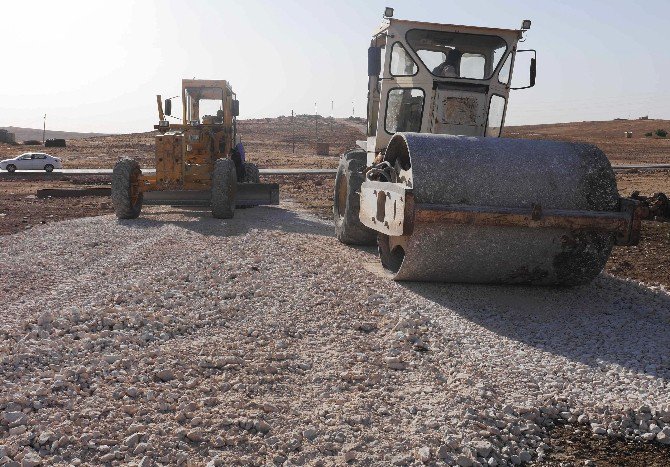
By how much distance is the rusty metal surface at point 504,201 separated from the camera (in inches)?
244

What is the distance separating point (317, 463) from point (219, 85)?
1175cm

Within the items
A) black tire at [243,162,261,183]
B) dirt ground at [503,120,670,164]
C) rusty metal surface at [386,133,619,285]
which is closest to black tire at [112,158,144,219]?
black tire at [243,162,261,183]

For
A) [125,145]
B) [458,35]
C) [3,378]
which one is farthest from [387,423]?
[125,145]

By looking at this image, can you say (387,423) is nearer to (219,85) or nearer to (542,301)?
(542,301)

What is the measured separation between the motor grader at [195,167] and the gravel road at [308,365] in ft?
15.1

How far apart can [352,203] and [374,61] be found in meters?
1.99

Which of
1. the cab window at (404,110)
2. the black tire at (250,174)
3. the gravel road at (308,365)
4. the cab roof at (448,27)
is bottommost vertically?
the gravel road at (308,365)

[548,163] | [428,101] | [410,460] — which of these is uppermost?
[428,101]

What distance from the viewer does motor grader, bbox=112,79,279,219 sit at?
1214 centimetres

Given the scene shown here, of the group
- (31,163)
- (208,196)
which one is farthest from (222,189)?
(31,163)

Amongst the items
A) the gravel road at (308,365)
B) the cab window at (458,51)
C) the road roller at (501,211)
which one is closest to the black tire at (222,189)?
the gravel road at (308,365)

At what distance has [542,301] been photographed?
6387mm

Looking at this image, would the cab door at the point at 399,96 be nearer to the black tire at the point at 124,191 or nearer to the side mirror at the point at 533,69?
the side mirror at the point at 533,69

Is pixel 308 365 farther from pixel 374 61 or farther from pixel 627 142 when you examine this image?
pixel 627 142
